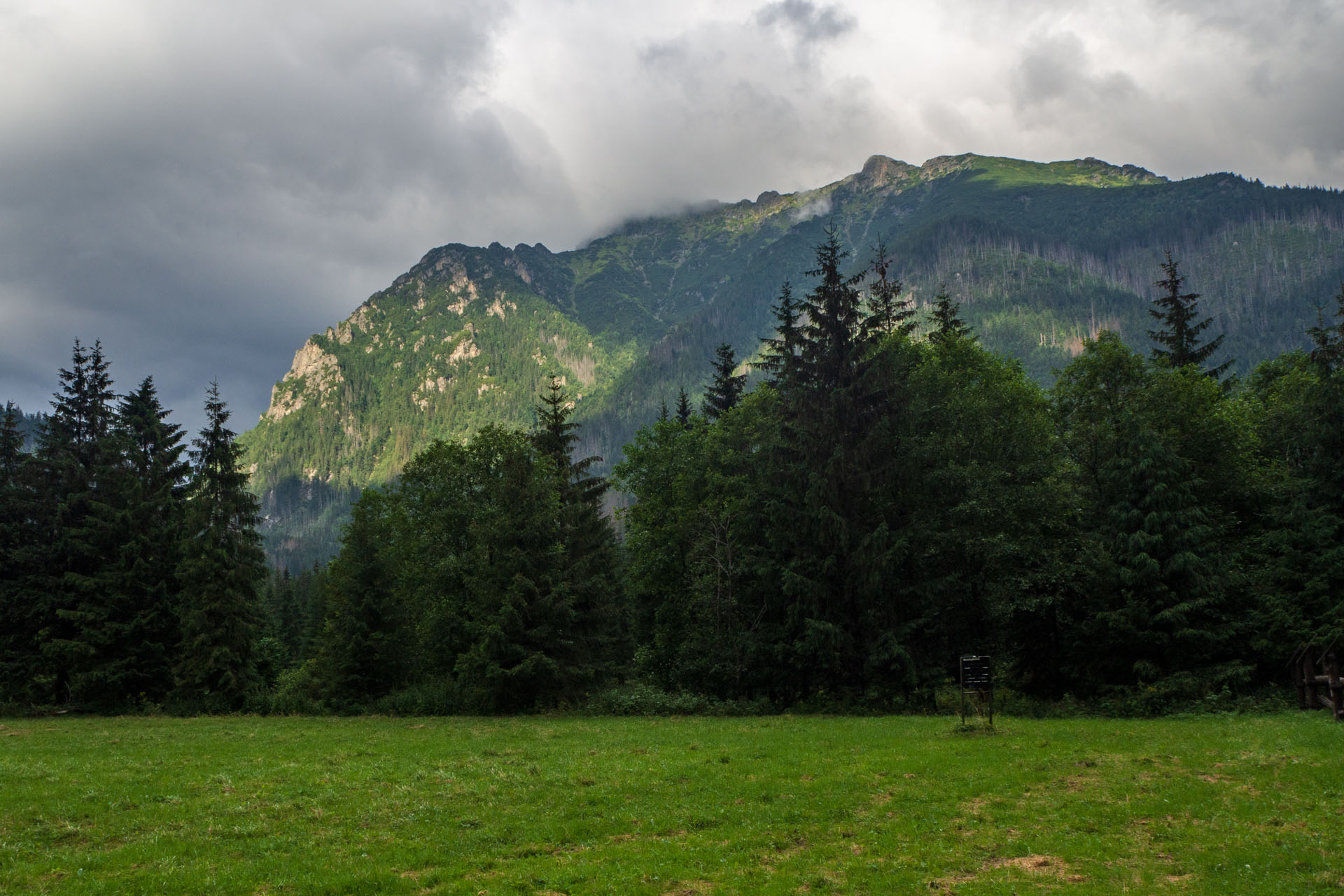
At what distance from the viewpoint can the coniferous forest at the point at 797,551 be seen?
31.0 metres

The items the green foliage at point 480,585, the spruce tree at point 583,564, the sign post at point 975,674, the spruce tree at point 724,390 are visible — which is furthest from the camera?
the spruce tree at point 724,390

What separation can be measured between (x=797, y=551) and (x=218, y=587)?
102 ft

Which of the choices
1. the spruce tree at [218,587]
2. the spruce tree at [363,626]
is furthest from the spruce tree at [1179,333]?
the spruce tree at [218,587]

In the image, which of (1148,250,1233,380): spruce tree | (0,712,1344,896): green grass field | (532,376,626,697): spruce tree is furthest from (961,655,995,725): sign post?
(1148,250,1233,380): spruce tree

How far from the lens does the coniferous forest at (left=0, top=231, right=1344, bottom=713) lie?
30984 millimetres

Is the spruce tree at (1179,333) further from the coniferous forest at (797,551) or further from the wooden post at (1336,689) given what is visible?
the wooden post at (1336,689)

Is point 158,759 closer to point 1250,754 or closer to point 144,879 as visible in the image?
point 144,879

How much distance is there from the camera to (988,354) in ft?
139

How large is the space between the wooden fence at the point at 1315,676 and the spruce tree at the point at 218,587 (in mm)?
47474

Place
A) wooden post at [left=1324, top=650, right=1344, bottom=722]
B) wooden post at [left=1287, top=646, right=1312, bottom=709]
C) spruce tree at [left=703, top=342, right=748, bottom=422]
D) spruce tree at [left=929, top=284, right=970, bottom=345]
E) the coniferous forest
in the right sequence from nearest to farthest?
wooden post at [left=1324, top=650, right=1344, bottom=722]
wooden post at [left=1287, top=646, right=1312, bottom=709]
the coniferous forest
spruce tree at [left=929, top=284, right=970, bottom=345]
spruce tree at [left=703, top=342, right=748, bottom=422]

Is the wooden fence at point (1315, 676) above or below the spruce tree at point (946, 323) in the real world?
below

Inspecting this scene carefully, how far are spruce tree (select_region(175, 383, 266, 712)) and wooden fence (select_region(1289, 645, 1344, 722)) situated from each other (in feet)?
156

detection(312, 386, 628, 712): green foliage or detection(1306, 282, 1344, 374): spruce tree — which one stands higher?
detection(1306, 282, 1344, 374): spruce tree

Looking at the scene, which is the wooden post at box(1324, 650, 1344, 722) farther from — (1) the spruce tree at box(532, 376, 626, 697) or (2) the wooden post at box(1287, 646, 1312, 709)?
(1) the spruce tree at box(532, 376, 626, 697)
